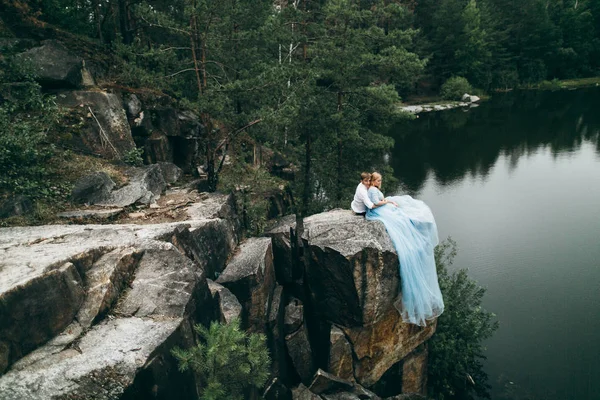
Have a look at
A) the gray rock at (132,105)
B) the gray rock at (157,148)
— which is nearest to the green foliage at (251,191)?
the gray rock at (157,148)

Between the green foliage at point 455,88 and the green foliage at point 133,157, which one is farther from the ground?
the green foliage at point 455,88

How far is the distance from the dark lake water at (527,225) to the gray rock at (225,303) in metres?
9.63

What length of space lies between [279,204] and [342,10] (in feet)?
29.4

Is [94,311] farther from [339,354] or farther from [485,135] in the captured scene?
[485,135]

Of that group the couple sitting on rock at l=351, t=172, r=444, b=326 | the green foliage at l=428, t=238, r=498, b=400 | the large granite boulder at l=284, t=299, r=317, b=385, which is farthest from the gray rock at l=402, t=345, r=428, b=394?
the large granite boulder at l=284, t=299, r=317, b=385

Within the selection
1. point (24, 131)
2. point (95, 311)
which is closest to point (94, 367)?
point (95, 311)

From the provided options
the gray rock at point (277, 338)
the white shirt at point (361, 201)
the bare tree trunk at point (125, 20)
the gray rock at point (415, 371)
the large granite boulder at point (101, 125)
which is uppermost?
the bare tree trunk at point (125, 20)

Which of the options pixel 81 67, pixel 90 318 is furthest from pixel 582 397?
pixel 81 67

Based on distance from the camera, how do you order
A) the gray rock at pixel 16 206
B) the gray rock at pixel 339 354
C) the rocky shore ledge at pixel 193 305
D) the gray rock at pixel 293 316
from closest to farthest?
the rocky shore ledge at pixel 193 305 < the gray rock at pixel 16 206 < the gray rock at pixel 339 354 < the gray rock at pixel 293 316

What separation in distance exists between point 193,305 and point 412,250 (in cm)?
551

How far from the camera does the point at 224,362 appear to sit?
6988 millimetres

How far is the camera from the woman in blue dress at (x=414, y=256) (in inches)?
404

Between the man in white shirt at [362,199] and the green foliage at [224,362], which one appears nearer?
the green foliage at [224,362]

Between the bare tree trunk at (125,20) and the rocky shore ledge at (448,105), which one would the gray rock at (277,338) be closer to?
the bare tree trunk at (125,20)
